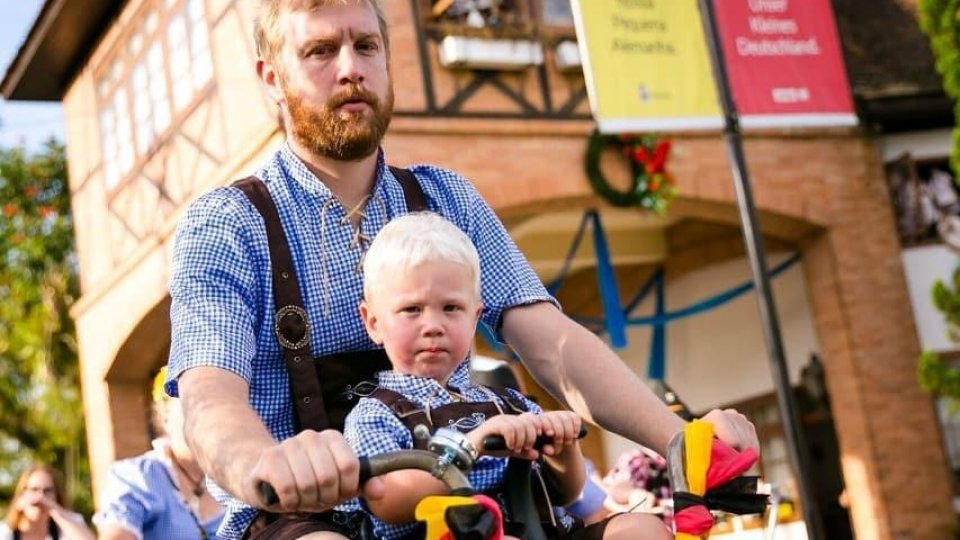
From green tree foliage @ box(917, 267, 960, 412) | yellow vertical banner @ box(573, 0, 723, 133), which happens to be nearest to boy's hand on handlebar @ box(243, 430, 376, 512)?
yellow vertical banner @ box(573, 0, 723, 133)

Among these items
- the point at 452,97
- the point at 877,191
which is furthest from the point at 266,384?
the point at 877,191

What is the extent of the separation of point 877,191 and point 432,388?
1269cm

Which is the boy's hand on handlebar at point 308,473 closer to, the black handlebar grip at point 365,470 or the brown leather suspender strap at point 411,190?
the black handlebar grip at point 365,470

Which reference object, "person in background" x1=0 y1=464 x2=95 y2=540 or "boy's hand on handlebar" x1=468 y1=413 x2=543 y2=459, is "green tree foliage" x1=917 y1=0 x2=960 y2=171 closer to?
"person in background" x1=0 y1=464 x2=95 y2=540

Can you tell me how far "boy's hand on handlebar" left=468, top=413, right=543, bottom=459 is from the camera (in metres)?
1.85

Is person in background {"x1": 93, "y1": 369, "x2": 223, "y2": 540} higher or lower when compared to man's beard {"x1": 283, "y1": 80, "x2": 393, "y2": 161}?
lower

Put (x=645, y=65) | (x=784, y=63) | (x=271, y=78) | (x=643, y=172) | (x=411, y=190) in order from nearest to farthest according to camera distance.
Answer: (x=271, y=78)
(x=411, y=190)
(x=645, y=65)
(x=784, y=63)
(x=643, y=172)

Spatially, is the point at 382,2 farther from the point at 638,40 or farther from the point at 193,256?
the point at 638,40

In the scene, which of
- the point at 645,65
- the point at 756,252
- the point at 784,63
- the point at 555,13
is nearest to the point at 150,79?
the point at 555,13

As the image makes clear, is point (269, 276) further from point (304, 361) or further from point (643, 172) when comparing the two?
point (643, 172)

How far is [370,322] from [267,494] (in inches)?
20.1

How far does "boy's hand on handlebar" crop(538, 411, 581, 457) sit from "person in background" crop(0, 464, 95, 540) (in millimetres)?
4550

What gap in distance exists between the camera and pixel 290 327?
7.07ft

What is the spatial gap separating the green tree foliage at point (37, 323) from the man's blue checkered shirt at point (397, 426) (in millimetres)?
18415
